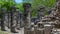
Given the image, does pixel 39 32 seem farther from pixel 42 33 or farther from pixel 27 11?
pixel 27 11

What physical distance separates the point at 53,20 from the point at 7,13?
1343cm

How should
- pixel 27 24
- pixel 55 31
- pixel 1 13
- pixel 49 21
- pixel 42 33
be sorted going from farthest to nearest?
pixel 1 13, pixel 27 24, pixel 49 21, pixel 42 33, pixel 55 31

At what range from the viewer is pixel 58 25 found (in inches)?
305

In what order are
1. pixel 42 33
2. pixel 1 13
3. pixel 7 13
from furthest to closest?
pixel 7 13
pixel 1 13
pixel 42 33

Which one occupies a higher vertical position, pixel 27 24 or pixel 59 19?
pixel 59 19

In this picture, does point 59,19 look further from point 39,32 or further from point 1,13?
point 1,13

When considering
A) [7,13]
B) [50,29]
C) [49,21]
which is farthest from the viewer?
[7,13]

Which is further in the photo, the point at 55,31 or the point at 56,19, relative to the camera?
the point at 56,19

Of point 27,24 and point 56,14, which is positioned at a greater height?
point 56,14

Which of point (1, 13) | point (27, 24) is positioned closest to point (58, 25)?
point (27, 24)

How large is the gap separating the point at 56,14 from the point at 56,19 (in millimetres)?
376

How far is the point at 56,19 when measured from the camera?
321 inches

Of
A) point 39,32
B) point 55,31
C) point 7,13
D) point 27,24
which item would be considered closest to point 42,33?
point 39,32

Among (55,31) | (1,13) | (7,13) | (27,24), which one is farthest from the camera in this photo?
(7,13)
